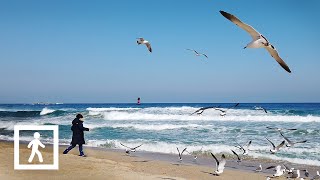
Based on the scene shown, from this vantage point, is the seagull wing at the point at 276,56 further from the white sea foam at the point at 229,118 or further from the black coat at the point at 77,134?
the white sea foam at the point at 229,118

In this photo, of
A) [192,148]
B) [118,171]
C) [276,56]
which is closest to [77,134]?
[118,171]

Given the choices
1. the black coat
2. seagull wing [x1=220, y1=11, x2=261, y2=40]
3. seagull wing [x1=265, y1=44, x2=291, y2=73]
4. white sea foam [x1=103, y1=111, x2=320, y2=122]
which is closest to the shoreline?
the black coat

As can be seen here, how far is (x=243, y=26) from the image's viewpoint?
554cm

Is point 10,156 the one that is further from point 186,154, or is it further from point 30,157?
point 186,154

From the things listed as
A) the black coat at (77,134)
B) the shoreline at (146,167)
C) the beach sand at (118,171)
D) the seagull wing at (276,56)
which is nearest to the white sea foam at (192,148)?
the shoreline at (146,167)

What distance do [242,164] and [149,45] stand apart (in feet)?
13.4

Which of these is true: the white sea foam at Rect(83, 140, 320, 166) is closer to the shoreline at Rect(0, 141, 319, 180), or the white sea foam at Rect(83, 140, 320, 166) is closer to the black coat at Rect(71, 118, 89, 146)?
the shoreline at Rect(0, 141, 319, 180)

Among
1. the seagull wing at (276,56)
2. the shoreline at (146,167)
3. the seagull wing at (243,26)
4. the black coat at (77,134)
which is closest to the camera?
the seagull wing at (243,26)

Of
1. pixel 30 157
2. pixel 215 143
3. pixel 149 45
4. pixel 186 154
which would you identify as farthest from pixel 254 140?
pixel 30 157

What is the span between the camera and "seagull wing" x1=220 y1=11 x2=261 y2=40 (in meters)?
5.41

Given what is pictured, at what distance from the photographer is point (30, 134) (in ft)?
73.6

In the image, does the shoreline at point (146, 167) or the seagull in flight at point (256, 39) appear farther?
the shoreline at point (146, 167)

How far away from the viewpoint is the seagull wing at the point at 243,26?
5.41 m

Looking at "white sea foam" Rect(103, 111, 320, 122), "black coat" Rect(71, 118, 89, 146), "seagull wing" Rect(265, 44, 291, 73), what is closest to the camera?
"seagull wing" Rect(265, 44, 291, 73)
